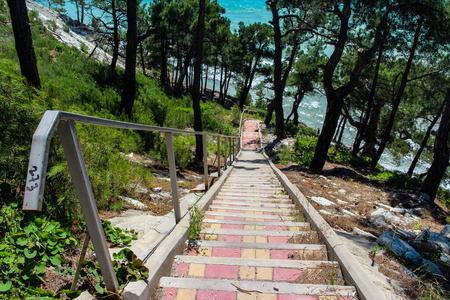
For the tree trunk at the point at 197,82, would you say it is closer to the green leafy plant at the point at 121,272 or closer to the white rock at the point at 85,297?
the green leafy plant at the point at 121,272

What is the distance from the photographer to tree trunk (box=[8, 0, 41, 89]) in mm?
5418

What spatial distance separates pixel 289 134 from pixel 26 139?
59.7ft

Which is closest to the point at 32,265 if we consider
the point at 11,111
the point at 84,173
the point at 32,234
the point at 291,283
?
the point at 32,234

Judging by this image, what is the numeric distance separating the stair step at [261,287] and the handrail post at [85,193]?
21.4 inches

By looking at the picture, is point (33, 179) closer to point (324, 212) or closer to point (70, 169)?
point (70, 169)

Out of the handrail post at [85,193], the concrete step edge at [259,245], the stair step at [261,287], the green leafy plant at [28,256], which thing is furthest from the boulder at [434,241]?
the green leafy plant at [28,256]

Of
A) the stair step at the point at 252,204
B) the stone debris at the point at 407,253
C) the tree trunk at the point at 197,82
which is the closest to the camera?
the stone debris at the point at 407,253

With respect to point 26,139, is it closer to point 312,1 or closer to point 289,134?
point 312,1

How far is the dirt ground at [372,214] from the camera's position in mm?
2172

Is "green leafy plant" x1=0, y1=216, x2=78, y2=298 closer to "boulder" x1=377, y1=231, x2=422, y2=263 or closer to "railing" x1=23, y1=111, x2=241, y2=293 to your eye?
"railing" x1=23, y1=111, x2=241, y2=293

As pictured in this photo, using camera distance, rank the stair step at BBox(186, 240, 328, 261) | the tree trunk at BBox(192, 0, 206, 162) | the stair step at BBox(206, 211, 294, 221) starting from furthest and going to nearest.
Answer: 1. the tree trunk at BBox(192, 0, 206, 162)
2. the stair step at BBox(206, 211, 294, 221)
3. the stair step at BBox(186, 240, 328, 261)

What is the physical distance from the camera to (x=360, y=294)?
176 cm

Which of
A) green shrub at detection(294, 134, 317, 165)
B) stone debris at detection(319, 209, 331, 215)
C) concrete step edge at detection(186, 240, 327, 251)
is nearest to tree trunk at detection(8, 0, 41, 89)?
concrete step edge at detection(186, 240, 327, 251)

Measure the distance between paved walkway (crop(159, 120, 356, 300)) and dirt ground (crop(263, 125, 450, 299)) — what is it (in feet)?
1.66
